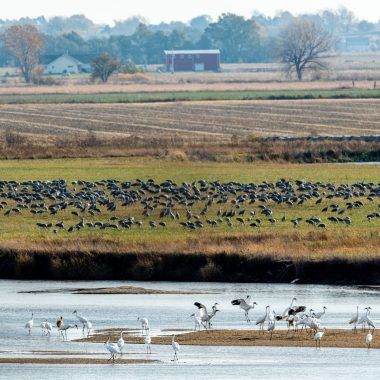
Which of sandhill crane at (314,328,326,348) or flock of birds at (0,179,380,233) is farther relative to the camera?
flock of birds at (0,179,380,233)

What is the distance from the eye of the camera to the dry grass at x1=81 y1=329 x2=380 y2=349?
26.8 meters

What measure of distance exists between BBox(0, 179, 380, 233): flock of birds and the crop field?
96.7 feet

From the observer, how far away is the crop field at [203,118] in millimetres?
87562

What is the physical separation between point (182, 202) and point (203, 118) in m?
53.3

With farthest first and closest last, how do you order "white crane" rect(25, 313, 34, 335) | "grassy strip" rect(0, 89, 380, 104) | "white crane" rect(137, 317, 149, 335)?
"grassy strip" rect(0, 89, 380, 104) → "white crane" rect(25, 313, 34, 335) → "white crane" rect(137, 317, 149, 335)

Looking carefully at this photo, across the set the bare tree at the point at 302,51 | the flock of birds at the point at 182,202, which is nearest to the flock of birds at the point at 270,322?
the flock of birds at the point at 182,202

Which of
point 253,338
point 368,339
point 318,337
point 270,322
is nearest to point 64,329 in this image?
point 253,338

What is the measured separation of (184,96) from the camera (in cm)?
12812

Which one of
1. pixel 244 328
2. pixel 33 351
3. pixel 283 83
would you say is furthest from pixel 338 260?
pixel 283 83

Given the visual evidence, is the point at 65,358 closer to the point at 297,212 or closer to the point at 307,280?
the point at 307,280

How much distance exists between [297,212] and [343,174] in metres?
13.8

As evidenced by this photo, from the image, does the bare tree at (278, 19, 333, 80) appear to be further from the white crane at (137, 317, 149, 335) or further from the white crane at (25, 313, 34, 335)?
the white crane at (25, 313, 34, 335)

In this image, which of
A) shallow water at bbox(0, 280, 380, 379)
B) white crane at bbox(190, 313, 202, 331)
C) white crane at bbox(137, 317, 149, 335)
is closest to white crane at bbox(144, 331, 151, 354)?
shallow water at bbox(0, 280, 380, 379)

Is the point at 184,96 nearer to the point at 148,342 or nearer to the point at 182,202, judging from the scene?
the point at 182,202
